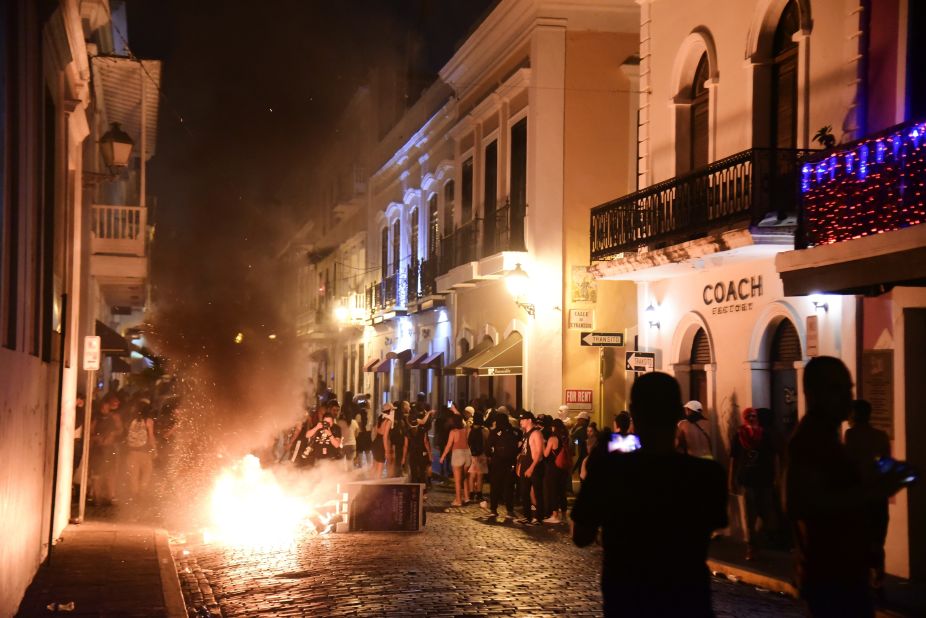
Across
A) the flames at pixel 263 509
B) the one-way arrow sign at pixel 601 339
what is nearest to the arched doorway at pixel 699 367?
the one-way arrow sign at pixel 601 339

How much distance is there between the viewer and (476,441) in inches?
747

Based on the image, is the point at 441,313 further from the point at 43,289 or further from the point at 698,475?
the point at 698,475

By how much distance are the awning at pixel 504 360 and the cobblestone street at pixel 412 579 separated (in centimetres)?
862

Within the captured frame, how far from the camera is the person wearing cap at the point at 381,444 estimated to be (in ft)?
71.2

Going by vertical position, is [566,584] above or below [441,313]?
below

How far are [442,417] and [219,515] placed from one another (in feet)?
20.3

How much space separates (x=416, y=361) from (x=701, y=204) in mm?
17386

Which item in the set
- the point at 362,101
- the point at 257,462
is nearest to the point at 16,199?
the point at 257,462

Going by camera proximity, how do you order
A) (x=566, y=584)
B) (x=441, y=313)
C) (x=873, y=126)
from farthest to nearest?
1. (x=441, y=313)
2. (x=873, y=126)
3. (x=566, y=584)

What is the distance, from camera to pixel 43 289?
10805 mm

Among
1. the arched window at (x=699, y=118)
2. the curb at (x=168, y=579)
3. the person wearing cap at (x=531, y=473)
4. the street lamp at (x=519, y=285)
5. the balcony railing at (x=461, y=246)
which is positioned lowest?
the curb at (x=168, y=579)

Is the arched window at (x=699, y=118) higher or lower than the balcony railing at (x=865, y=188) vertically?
higher

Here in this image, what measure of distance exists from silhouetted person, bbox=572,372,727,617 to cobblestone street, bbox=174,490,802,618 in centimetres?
544

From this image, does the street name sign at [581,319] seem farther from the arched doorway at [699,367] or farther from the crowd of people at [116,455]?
the crowd of people at [116,455]
